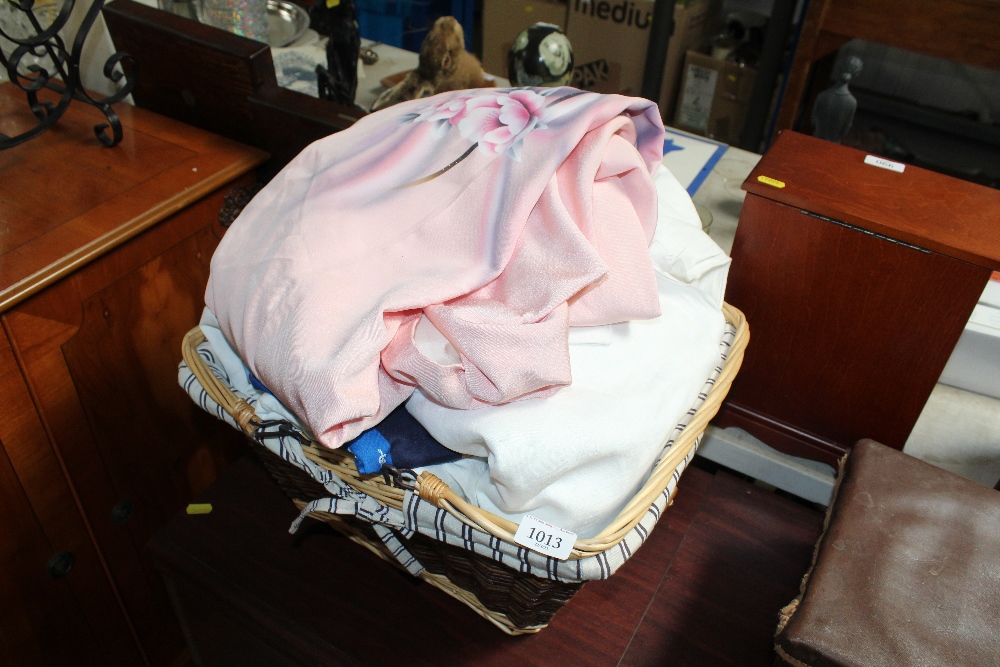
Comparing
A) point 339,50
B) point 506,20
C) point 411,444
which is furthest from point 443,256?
point 506,20

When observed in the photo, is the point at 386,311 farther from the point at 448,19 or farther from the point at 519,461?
the point at 448,19

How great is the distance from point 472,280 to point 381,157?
0.15 meters

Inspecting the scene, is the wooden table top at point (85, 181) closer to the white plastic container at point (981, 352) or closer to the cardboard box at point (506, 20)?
the white plastic container at point (981, 352)

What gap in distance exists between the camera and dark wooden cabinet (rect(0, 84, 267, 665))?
2.34ft

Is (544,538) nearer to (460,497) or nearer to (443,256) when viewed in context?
(460,497)

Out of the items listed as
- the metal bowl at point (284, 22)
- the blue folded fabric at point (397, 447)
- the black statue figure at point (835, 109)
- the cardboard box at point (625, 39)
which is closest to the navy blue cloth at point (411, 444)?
the blue folded fabric at point (397, 447)

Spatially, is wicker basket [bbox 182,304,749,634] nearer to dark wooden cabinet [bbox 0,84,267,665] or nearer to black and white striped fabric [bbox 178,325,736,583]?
black and white striped fabric [bbox 178,325,736,583]

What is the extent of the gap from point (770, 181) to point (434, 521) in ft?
1.54

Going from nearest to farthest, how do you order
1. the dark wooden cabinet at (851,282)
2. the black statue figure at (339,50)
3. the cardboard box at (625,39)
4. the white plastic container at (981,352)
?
the dark wooden cabinet at (851,282) → the white plastic container at (981,352) → the black statue figure at (339,50) → the cardboard box at (625,39)

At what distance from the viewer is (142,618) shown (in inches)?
38.0

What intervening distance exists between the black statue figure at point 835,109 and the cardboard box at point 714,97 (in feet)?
2.98

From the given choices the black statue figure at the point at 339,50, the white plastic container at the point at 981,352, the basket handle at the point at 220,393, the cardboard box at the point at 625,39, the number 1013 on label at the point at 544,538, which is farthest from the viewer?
the cardboard box at the point at 625,39

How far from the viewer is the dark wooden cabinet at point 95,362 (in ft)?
2.34

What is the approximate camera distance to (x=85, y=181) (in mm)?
789
